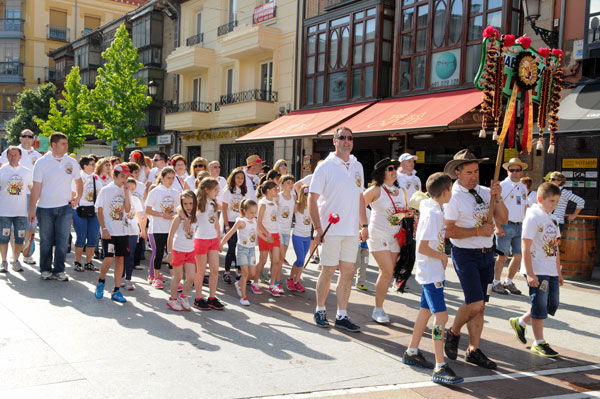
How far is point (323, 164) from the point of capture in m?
6.04

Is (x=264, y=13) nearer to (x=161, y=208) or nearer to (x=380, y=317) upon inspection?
(x=161, y=208)

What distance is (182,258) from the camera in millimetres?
6676

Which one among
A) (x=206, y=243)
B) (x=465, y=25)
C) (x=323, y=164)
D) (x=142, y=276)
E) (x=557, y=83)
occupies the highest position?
(x=465, y=25)

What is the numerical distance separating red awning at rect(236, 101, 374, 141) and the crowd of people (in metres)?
7.72

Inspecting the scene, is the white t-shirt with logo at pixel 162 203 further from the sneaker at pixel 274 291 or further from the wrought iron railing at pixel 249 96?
the wrought iron railing at pixel 249 96

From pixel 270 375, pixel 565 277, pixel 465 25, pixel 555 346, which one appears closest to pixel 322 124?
pixel 465 25

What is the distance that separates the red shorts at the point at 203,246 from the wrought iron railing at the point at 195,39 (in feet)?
70.8

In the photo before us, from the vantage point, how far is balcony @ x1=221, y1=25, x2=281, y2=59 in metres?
21.3

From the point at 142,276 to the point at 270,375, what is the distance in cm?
491

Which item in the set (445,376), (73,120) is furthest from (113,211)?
(73,120)

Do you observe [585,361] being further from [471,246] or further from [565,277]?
[565,277]

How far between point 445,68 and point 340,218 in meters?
10.6

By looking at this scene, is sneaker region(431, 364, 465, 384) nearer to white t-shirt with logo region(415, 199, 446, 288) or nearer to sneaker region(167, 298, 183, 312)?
white t-shirt with logo region(415, 199, 446, 288)

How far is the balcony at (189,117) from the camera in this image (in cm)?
2594
